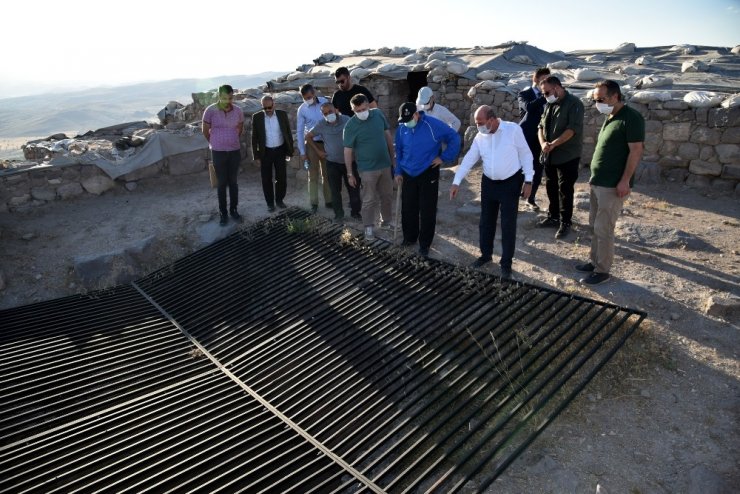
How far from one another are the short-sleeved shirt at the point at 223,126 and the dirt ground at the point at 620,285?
114cm

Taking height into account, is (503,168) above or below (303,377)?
above

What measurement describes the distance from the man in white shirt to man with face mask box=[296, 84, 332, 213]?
2.50m

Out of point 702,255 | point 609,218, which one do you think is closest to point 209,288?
point 609,218

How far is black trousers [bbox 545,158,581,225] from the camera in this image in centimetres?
543

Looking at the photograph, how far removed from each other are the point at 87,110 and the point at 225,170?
6542 centimetres

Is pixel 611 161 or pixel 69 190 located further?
pixel 69 190

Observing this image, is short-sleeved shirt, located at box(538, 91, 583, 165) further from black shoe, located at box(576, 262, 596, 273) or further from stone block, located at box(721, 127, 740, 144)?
stone block, located at box(721, 127, 740, 144)

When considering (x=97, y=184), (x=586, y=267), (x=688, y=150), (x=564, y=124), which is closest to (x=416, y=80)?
(x=688, y=150)

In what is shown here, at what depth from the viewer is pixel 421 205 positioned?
17.5 ft

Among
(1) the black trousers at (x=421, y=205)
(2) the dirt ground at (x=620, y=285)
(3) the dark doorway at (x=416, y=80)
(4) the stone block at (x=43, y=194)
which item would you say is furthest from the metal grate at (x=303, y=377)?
(3) the dark doorway at (x=416, y=80)

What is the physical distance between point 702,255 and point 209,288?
17.3 feet

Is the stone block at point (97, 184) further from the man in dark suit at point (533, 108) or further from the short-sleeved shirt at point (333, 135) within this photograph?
the man in dark suit at point (533, 108)

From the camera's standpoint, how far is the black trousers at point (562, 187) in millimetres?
5430

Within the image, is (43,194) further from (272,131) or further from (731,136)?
(731,136)
